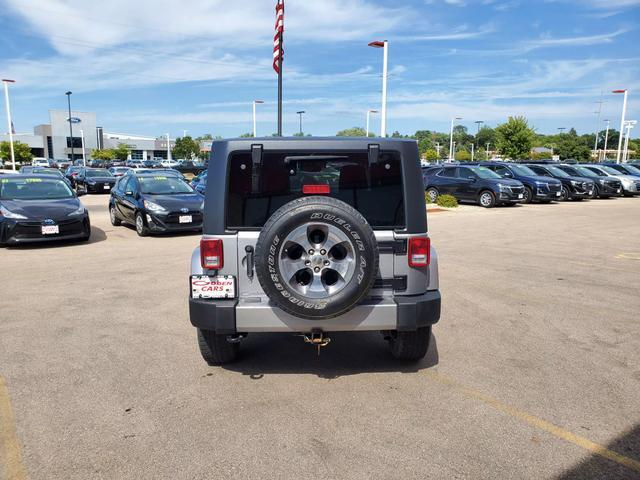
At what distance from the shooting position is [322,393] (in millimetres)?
3871

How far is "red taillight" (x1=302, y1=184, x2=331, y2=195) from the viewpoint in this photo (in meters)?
3.83

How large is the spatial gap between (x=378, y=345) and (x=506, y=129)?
47.3 m

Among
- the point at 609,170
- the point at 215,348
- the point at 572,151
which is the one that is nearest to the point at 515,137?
the point at 609,170

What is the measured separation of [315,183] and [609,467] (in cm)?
265

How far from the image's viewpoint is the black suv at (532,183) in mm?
21453

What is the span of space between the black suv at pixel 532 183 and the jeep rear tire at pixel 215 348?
19.4 meters

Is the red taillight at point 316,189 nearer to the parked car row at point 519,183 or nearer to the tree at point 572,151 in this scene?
the parked car row at point 519,183

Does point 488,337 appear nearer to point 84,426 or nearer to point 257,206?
point 257,206

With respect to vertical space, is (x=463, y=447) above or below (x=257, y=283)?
below

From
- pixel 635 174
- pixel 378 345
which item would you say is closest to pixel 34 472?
pixel 378 345

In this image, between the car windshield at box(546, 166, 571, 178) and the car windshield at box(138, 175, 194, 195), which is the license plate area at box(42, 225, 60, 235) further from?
the car windshield at box(546, 166, 571, 178)

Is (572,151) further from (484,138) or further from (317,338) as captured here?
(317,338)

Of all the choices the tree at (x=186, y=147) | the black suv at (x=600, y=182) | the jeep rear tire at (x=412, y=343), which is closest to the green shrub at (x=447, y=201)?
the black suv at (x=600, y=182)

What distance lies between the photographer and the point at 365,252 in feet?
11.5
